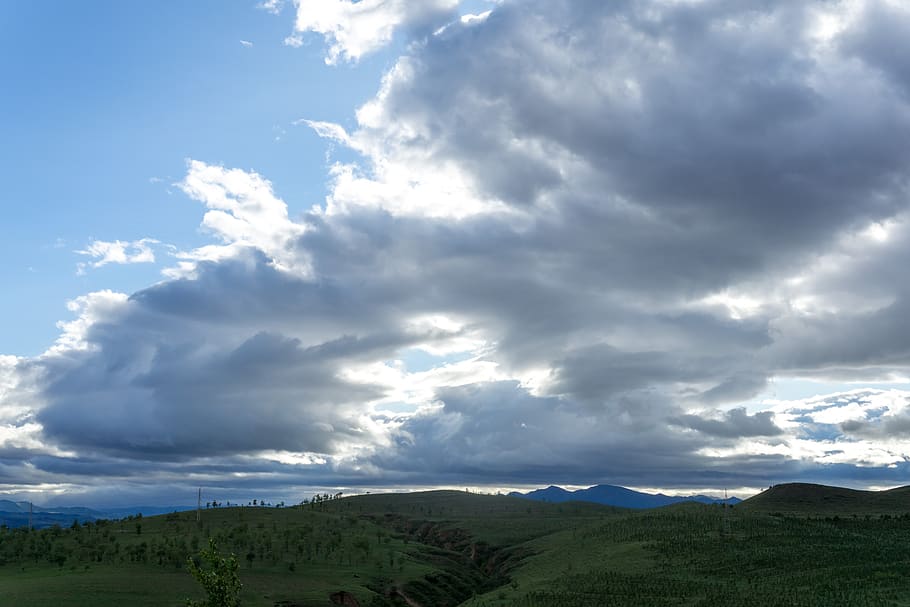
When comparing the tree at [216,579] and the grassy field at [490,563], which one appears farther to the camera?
the grassy field at [490,563]

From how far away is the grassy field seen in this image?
7662cm

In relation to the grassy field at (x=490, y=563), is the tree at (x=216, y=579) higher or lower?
higher

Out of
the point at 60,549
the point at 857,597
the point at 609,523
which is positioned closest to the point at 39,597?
the point at 60,549

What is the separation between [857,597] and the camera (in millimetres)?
69562

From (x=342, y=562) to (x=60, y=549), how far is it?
39106mm

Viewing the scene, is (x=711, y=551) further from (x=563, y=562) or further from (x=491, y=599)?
(x=491, y=599)

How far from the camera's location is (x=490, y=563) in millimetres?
138750

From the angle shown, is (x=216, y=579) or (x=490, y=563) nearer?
(x=216, y=579)

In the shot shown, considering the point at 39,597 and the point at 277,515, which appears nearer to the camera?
the point at 39,597

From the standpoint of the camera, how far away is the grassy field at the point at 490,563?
76.6m

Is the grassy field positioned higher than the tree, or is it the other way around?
the tree

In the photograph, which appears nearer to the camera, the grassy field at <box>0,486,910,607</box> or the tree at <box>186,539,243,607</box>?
the tree at <box>186,539,243,607</box>

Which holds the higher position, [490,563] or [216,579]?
[216,579]

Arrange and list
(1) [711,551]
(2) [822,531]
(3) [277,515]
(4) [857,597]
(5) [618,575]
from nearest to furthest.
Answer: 1. (4) [857,597]
2. (5) [618,575]
3. (1) [711,551]
4. (2) [822,531]
5. (3) [277,515]
